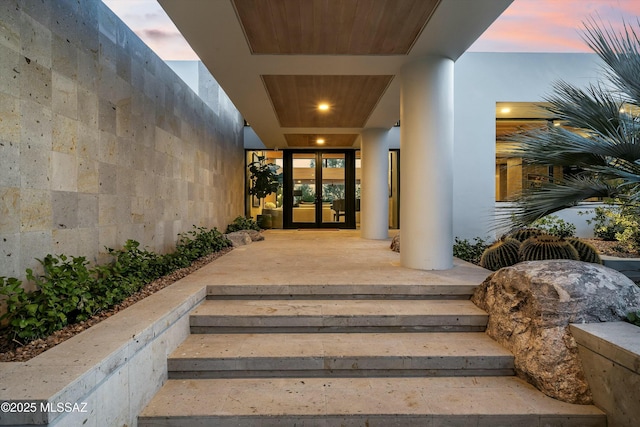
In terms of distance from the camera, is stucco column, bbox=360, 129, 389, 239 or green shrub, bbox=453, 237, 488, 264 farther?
stucco column, bbox=360, 129, 389, 239

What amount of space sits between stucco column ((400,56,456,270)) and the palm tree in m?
1.16

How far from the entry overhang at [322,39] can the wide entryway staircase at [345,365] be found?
2609mm

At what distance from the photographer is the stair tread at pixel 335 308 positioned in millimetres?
2801

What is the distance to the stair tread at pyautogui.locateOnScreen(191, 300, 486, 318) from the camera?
9.19 feet

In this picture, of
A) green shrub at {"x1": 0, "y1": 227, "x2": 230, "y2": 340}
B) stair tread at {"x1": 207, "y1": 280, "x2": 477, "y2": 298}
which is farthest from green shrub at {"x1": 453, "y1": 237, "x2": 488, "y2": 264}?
green shrub at {"x1": 0, "y1": 227, "x2": 230, "y2": 340}

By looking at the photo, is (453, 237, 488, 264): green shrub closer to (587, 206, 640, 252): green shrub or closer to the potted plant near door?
(587, 206, 640, 252): green shrub

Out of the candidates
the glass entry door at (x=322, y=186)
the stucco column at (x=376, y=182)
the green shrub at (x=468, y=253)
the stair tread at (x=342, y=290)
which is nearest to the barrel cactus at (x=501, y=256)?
the green shrub at (x=468, y=253)

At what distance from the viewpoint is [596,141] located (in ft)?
7.97

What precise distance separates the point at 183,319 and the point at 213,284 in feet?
1.93

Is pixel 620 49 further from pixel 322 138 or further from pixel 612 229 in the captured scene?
pixel 322 138

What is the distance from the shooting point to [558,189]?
2.66 meters

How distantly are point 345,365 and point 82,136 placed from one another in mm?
2979

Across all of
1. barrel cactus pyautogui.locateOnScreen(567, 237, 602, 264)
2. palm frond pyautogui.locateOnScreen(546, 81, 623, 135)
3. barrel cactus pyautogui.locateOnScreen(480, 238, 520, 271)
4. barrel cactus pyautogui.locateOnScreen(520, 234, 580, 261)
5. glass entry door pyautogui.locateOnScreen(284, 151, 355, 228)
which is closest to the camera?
palm frond pyautogui.locateOnScreen(546, 81, 623, 135)

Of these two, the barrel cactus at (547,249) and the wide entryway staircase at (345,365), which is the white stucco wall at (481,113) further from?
the wide entryway staircase at (345,365)
